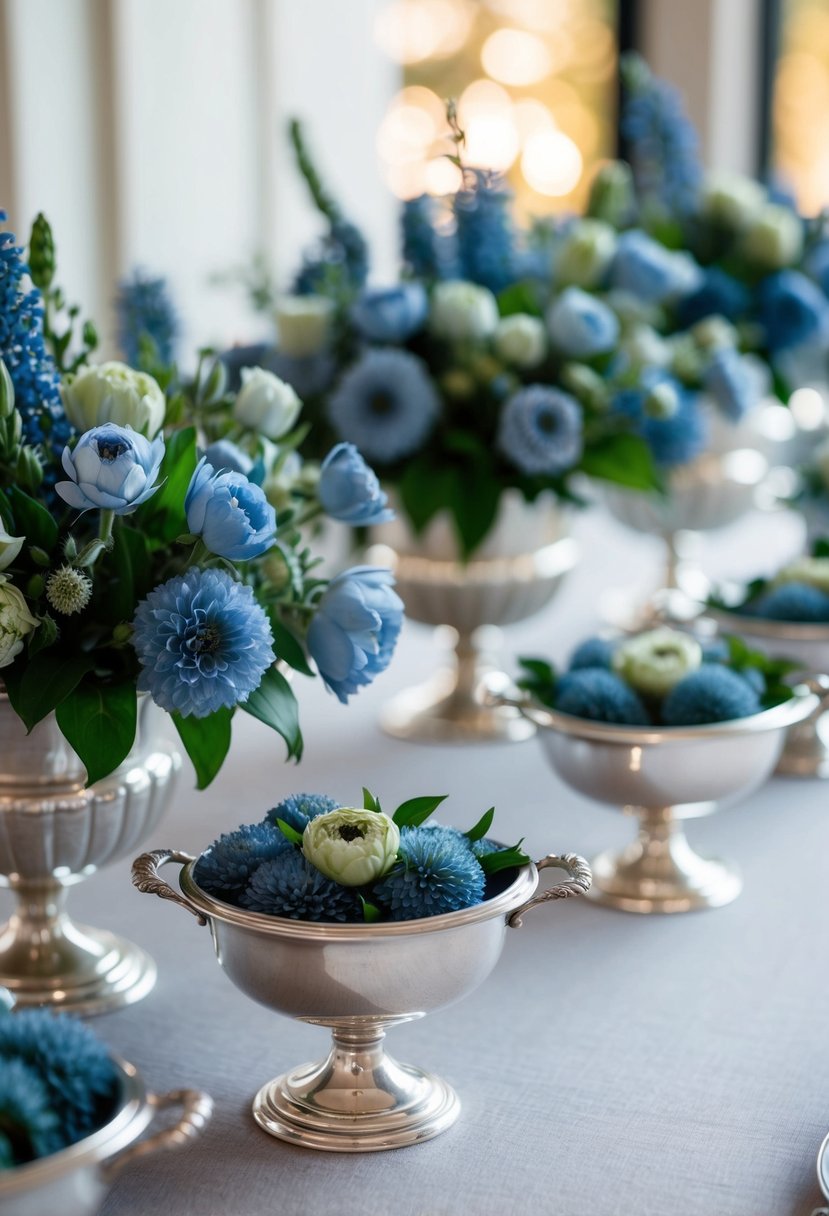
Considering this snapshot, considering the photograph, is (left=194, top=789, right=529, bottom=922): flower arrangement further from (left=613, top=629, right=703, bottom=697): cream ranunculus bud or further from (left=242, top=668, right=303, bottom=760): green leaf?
(left=613, top=629, right=703, bottom=697): cream ranunculus bud

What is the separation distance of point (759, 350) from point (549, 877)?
2.51 feet

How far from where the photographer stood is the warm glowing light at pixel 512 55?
282 centimetres

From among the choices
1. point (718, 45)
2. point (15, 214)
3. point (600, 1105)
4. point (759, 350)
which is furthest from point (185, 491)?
point (718, 45)

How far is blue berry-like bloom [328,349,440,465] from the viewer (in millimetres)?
1208

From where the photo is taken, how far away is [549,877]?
99 centimetres

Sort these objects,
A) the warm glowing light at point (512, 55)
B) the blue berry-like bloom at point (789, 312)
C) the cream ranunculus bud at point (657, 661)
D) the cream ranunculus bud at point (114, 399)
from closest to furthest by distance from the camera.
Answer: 1. the cream ranunculus bud at point (114, 399)
2. the cream ranunculus bud at point (657, 661)
3. the blue berry-like bloom at point (789, 312)
4. the warm glowing light at point (512, 55)

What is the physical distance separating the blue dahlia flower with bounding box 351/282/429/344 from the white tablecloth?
0.37m

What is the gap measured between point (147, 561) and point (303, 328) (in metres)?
0.58

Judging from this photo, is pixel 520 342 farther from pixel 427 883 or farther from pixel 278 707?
pixel 427 883

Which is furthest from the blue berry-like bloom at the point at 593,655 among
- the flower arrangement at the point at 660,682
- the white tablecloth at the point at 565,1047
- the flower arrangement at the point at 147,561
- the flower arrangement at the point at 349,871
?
the flower arrangement at the point at 349,871

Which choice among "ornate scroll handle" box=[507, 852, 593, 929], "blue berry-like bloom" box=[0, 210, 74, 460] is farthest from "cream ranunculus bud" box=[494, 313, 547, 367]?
"ornate scroll handle" box=[507, 852, 593, 929]

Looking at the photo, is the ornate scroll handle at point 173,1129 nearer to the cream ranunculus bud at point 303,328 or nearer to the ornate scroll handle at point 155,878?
the ornate scroll handle at point 155,878

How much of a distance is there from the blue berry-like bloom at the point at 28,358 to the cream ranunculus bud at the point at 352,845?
0.84 ft

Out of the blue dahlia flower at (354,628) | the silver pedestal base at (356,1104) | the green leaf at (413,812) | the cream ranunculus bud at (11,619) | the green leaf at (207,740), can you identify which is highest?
the cream ranunculus bud at (11,619)
